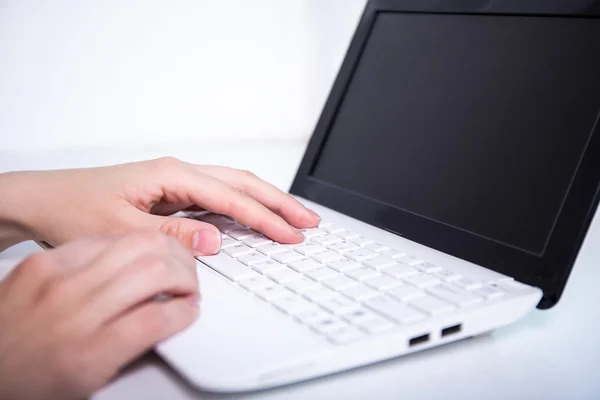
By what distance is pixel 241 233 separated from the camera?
74 centimetres

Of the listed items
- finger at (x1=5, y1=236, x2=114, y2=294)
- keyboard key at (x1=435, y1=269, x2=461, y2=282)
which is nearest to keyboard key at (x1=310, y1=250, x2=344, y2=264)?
keyboard key at (x1=435, y1=269, x2=461, y2=282)

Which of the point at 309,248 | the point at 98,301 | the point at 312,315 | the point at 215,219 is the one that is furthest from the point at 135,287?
the point at 215,219

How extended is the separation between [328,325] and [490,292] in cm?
16

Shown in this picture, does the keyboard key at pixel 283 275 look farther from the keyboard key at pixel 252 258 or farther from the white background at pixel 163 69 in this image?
the white background at pixel 163 69

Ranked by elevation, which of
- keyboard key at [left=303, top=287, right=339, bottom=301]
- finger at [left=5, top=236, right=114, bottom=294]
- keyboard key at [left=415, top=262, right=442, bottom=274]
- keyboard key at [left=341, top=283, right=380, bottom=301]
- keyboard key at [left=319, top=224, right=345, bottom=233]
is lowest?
finger at [left=5, top=236, right=114, bottom=294]

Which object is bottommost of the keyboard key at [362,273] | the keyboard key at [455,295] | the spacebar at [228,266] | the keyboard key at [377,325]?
the spacebar at [228,266]

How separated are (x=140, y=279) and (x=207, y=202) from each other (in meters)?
0.25

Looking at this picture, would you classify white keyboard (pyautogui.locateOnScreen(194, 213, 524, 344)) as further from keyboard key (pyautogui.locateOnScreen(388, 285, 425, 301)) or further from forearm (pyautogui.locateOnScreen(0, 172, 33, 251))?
forearm (pyautogui.locateOnScreen(0, 172, 33, 251))

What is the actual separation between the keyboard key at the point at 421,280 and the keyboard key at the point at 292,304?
4.0 inches

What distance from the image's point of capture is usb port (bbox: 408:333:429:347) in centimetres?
49

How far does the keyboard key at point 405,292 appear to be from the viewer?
524 mm

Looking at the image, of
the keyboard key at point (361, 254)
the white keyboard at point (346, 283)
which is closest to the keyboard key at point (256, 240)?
the white keyboard at point (346, 283)

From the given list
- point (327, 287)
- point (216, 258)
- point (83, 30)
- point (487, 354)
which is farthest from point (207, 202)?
point (83, 30)

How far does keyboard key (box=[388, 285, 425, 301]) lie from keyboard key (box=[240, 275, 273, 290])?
0.36ft
